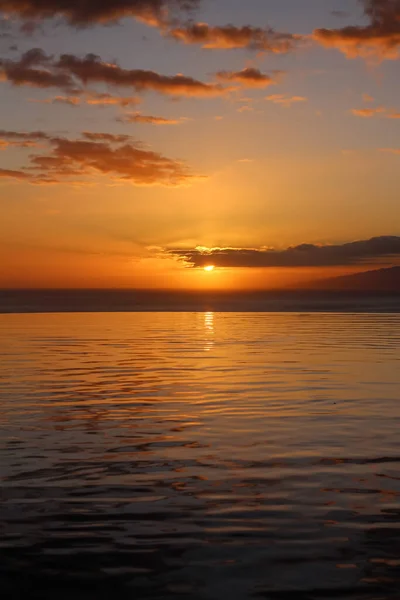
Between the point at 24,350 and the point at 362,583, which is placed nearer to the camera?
the point at 362,583

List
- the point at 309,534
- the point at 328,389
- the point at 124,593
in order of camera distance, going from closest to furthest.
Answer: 1. the point at 124,593
2. the point at 309,534
3. the point at 328,389

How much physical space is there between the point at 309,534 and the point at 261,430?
7071 millimetres

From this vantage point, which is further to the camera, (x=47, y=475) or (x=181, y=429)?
(x=181, y=429)

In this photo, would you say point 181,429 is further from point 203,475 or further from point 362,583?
point 362,583

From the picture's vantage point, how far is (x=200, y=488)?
1170 centimetres

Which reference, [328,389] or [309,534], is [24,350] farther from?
[309,534]

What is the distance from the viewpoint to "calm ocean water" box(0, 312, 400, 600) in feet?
26.9

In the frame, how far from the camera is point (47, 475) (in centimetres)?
1242

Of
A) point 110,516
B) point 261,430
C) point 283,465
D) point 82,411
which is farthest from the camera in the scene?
point 82,411

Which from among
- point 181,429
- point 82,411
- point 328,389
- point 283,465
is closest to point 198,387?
point 328,389

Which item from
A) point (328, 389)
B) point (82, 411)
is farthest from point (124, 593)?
point (328, 389)

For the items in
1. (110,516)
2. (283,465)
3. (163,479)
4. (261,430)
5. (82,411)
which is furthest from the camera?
(82,411)

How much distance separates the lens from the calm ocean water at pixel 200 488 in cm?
820

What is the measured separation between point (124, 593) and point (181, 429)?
9.05m
